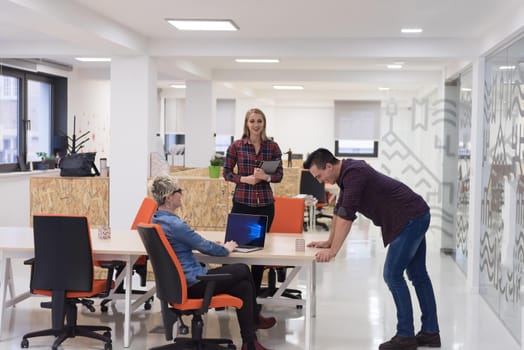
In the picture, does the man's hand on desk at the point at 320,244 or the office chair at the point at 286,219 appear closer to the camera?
the man's hand on desk at the point at 320,244

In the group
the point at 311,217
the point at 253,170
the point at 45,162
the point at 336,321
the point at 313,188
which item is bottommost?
the point at 336,321

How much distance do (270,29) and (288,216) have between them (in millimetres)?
2134

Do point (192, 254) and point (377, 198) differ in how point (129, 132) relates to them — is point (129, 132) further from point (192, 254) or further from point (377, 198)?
point (377, 198)

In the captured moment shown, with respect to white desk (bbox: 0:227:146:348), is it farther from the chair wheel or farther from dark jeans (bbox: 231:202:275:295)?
dark jeans (bbox: 231:202:275:295)

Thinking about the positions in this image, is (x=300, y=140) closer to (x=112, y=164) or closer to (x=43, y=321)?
(x=112, y=164)

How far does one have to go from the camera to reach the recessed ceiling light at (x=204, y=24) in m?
6.70

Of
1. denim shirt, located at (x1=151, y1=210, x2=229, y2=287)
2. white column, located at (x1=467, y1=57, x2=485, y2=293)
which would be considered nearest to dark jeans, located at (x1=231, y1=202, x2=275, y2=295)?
denim shirt, located at (x1=151, y1=210, x2=229, y2=287)

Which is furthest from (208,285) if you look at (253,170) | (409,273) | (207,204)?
(207,204)

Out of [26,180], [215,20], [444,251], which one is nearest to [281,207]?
[215,20]

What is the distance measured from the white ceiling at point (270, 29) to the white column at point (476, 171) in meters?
0.30

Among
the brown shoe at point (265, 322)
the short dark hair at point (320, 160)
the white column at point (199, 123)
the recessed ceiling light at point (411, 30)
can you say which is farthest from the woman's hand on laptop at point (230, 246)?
the white column at point (199, 123)

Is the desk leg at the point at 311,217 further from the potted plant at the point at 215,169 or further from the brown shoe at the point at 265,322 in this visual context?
the brown shoe at the point at 265,322

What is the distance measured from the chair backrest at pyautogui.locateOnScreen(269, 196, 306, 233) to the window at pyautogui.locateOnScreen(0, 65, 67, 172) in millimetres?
6219

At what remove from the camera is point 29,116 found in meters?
11.5
